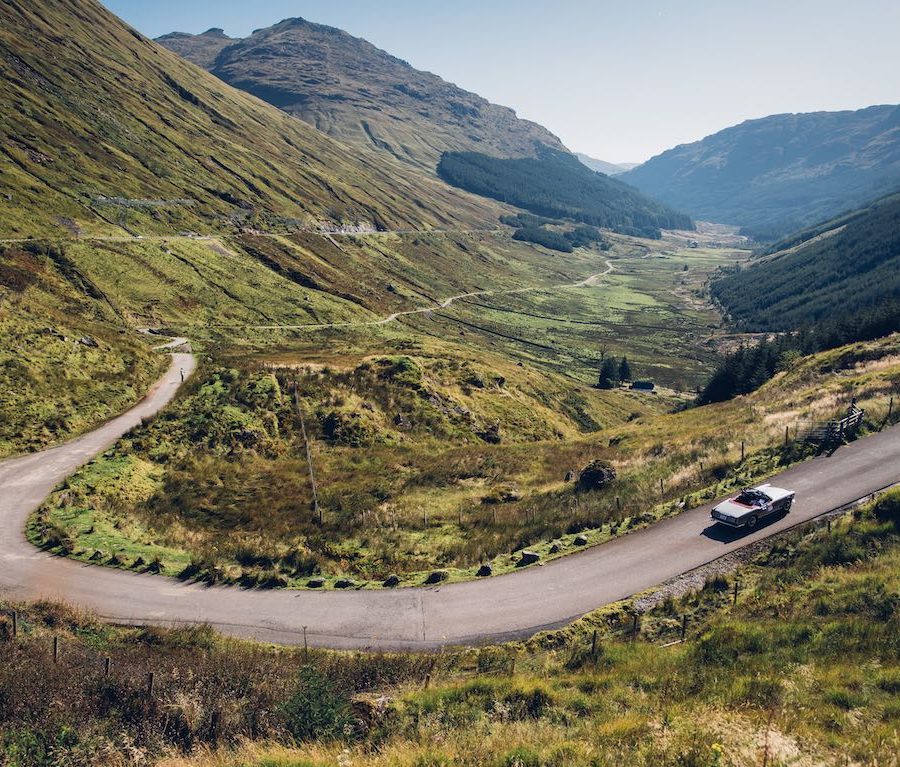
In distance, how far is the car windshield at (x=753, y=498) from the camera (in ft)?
80.3

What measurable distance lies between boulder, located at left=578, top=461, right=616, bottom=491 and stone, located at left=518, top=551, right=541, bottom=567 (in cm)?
1125

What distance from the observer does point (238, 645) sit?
18.5 meters

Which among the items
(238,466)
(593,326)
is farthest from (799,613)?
(593,326)

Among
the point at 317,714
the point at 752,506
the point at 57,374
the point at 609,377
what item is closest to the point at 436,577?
the point at 317,714

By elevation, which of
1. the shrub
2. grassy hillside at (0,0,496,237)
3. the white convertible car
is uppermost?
grassy hillside at (0,0,496,237)

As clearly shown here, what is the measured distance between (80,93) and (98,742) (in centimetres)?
20638

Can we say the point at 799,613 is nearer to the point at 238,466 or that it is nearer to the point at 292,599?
the point at 292,599

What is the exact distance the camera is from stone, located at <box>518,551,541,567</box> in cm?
2428

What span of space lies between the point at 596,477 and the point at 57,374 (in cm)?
4344

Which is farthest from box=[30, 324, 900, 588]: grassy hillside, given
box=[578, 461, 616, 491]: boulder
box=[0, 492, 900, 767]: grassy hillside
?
box=[0, 492, 900, 767]: grassy hillside

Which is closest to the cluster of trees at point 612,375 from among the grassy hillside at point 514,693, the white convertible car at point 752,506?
the white convertible car at point 752,506

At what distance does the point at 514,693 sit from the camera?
44.4ft

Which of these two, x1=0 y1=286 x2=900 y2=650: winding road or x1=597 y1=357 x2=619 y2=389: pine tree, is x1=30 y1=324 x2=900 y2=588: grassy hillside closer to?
x1=0 y1=286 x2=900 y2=650: winding road

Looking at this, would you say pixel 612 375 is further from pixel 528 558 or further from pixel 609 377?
pixel 528 558
